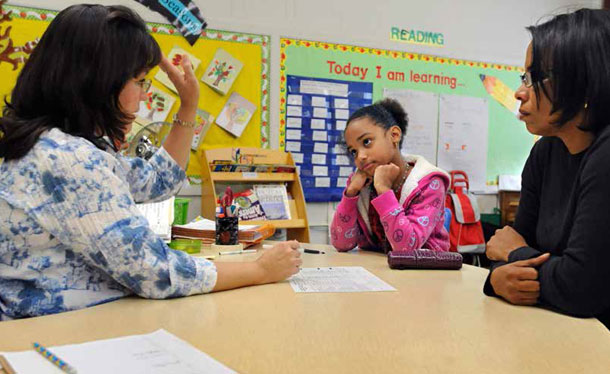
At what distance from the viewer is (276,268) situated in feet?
3.75

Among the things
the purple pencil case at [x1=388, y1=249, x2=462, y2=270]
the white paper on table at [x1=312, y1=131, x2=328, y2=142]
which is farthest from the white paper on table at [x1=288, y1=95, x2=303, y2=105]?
the purple pencil case at [x1=388, y1=249, x2=462, y2=270]

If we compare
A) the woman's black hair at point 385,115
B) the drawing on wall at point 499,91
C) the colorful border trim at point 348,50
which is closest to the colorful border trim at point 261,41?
the colorful border trim at point 348,50

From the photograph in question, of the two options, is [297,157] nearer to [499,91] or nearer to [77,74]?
[499,91]

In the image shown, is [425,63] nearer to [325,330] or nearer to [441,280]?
[441,280]

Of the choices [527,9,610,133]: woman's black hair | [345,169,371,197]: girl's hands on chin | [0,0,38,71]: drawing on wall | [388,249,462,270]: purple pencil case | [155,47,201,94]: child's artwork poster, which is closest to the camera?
[527,9,610,133]: woman's black hair

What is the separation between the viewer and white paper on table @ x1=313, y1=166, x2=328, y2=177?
343 centimetres

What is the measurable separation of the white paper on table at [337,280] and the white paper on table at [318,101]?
7.19ft

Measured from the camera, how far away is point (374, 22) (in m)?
3.58

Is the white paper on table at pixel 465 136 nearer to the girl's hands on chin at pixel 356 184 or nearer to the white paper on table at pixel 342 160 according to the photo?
the white paper on table at pixel 342 160

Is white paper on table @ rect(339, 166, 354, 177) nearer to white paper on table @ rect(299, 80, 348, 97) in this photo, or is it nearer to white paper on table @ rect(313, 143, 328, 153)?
white paper on table @ rect(313, 143, 328, 153)

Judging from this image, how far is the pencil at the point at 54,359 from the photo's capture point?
591mm

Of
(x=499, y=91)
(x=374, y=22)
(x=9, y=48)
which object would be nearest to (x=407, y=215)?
(x=374, y=22)

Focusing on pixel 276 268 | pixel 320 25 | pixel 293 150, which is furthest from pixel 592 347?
pixel 320 25

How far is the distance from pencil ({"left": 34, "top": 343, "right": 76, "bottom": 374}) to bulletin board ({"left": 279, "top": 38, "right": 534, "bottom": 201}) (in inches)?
99.3
